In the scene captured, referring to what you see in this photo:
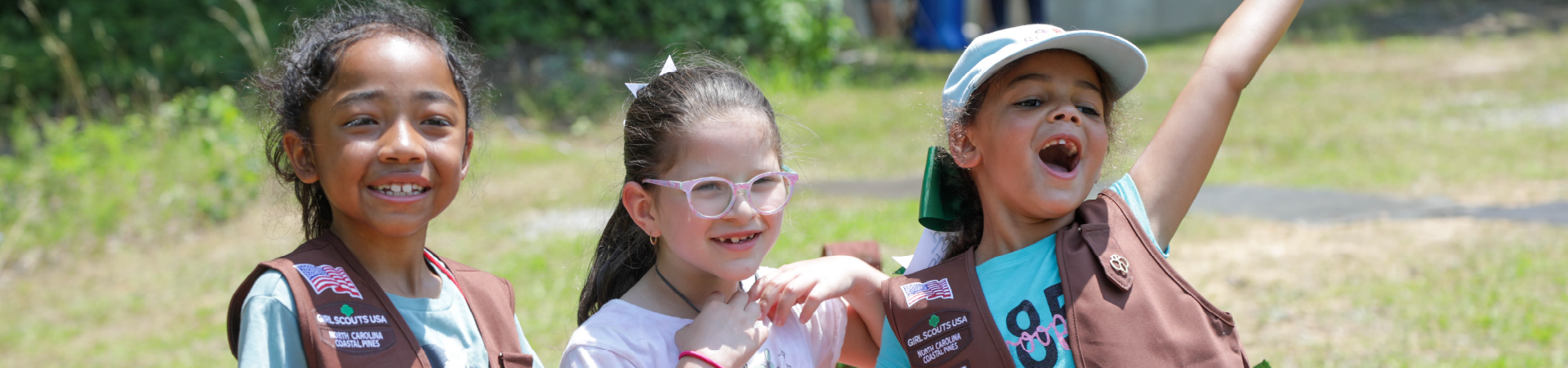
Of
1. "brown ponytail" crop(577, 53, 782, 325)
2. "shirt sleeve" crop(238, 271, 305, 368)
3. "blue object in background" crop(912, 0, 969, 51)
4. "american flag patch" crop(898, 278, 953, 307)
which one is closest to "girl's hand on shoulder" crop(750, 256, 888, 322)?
"american flag patch" crop(898, 278, 953, 307)

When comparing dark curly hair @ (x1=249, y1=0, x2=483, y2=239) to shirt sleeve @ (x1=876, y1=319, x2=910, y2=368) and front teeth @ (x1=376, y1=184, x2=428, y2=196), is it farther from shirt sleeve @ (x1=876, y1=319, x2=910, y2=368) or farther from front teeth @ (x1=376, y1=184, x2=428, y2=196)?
shirt sleeve @ (x1=876, y1=319, x2=910, y2=368)

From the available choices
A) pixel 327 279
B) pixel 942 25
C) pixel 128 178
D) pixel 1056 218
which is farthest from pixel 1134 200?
pixel 942 25

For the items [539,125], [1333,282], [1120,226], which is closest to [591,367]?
[1120,226]

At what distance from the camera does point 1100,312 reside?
1.95 metres

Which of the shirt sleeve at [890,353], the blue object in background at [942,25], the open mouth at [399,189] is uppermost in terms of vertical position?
the open mouth at [399,189]

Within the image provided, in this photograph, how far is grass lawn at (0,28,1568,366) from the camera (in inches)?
155

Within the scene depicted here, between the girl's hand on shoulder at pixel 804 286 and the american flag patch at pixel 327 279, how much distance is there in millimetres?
699

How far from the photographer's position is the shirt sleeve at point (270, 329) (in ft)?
5.83

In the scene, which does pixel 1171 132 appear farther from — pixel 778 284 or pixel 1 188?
pixel 1 188

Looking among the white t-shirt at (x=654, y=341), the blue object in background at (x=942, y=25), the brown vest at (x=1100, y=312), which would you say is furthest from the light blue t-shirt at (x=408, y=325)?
the blue object in background at (x=942, y=25)

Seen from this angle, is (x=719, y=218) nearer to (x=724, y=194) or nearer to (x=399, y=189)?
(x=724, y=194)

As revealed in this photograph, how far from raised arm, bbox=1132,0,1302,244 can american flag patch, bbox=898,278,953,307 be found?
17.8 inches

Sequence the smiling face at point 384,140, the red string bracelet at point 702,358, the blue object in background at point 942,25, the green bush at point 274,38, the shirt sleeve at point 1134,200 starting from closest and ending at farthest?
the red string bracelet at point 702,358, the smiling face at point 384,140, the shirt sleeve at point 1134,200, the green bush at point 274,38, the blue object in background at point 942,25

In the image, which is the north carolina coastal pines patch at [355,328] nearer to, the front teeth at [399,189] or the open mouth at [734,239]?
the front teeth at [399,189]
